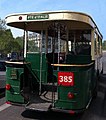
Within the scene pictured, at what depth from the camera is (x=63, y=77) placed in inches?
263

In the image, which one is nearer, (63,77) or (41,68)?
(63,77)

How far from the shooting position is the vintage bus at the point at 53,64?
264 inches

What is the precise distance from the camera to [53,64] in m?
6.82

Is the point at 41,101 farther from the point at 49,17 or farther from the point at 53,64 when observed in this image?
the point at 49,17

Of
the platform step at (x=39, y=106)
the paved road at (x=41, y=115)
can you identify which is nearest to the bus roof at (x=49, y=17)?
the platform step at (x=39, y=106)

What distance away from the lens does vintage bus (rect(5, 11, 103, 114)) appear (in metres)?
6.70

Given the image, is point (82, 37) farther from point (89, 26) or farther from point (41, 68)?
point (41, 68)

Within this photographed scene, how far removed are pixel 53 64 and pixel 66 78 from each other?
18.8 inches

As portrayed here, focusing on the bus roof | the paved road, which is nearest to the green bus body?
the paved road

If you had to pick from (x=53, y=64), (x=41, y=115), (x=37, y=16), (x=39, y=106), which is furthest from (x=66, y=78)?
(x=37, y=16)

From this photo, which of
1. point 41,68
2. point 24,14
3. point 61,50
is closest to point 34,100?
point 41,68

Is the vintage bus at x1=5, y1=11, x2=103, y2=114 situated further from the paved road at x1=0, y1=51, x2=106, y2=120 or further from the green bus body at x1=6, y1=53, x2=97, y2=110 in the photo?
the paved road at x1=0, y1=51, x2=106, y2=120

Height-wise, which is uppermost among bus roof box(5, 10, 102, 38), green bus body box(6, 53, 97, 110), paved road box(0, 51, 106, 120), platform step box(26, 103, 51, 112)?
bus roof box(5, 10, 102, 38)

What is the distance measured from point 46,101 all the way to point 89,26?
2355 mm
